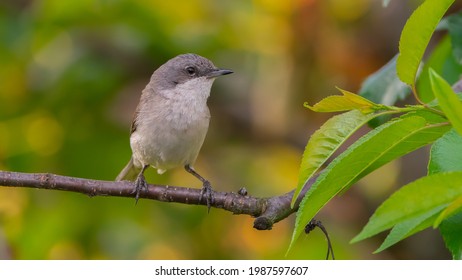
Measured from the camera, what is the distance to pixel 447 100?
190 centimetres

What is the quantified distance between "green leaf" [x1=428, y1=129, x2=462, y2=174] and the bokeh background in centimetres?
337

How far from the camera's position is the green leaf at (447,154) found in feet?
7.17

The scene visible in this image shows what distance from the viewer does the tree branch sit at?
3271 mm

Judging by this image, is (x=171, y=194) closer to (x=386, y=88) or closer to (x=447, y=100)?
(x=386, y=88)

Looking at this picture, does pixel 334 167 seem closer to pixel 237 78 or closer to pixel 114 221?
pixel 114 221

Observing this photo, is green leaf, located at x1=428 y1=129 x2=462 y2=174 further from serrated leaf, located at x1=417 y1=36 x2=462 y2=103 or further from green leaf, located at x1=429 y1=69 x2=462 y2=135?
serrated leaf, located at x1=417 y1=36 x2=462 y2=103

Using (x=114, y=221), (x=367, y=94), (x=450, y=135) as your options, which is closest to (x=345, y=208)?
(x=114, y=221)

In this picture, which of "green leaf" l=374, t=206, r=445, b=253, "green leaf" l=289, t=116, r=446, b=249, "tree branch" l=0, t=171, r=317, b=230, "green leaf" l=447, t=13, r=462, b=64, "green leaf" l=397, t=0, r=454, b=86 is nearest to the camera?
"green leaf" l=374, t=206, r=445, b=253

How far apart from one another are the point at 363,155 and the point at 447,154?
26 cm

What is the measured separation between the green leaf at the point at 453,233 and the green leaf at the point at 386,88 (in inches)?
75.5

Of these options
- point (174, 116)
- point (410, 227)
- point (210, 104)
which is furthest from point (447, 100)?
point (210, 104)


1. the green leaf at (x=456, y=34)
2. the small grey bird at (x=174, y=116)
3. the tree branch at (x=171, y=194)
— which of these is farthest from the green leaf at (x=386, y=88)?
the small grey bird at (x=174, y=116)

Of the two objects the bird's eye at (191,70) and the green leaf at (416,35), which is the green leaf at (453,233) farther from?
the bird's eye at (191,70)

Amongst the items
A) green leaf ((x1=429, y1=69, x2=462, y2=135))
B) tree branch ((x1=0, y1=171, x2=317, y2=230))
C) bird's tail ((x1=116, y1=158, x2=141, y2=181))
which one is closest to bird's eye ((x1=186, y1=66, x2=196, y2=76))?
bird's tail ((x1=116, y1=158, x2=141, y2=181))
